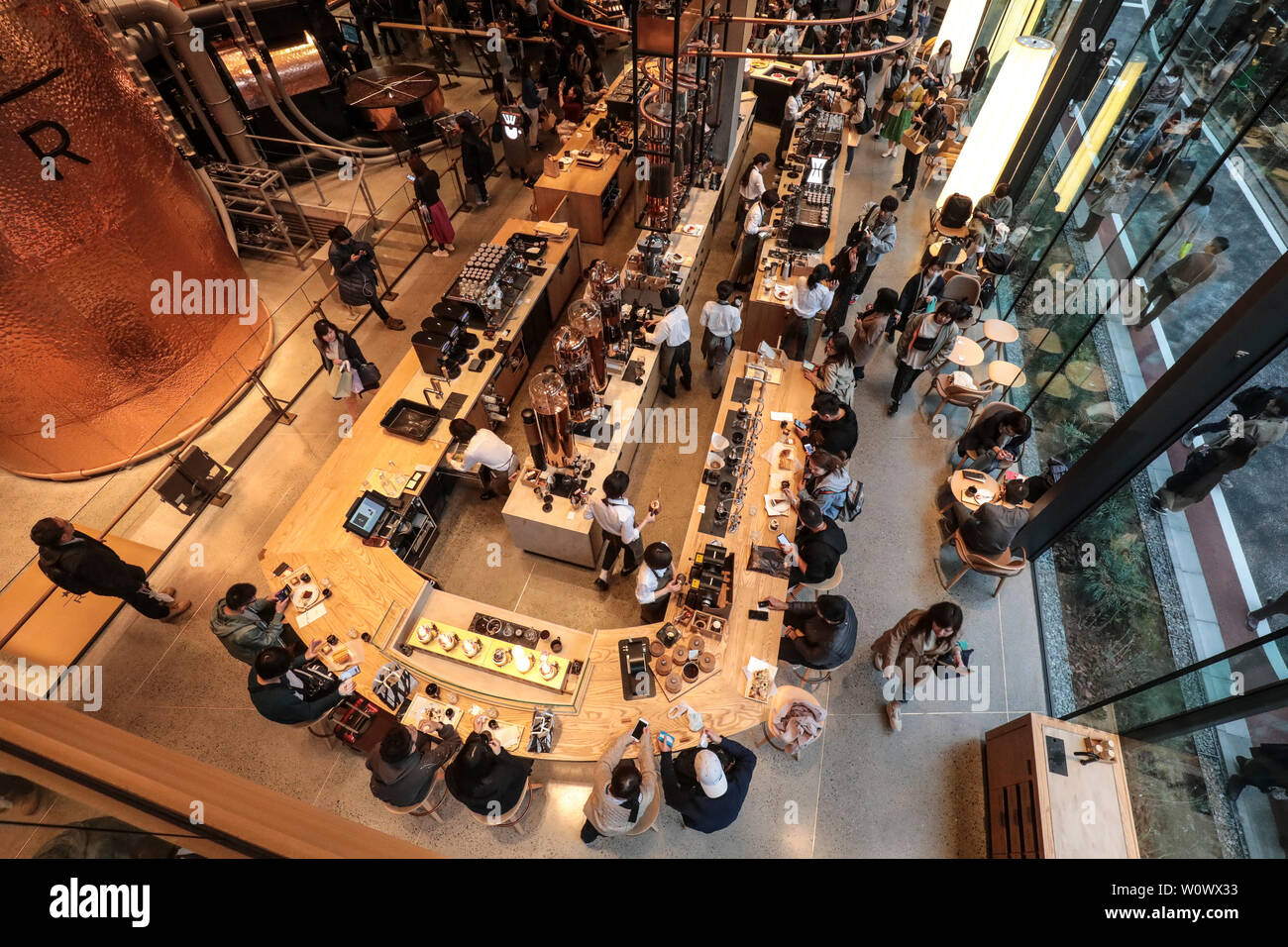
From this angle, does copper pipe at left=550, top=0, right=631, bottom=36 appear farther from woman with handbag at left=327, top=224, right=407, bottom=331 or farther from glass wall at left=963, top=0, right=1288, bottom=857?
glass wall at left=963, top=0, right=1288, bottom=857

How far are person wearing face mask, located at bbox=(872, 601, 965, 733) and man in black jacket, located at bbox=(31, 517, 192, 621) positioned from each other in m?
7.89

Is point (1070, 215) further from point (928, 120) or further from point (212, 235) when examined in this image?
point (212, 235)

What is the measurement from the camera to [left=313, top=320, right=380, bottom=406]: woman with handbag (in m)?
7.68

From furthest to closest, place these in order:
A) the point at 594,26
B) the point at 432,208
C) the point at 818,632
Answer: the point at 432,208, the point at 818,632, the point at 594,26

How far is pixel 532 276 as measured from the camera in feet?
29.5

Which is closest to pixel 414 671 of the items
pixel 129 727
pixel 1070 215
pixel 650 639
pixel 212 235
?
pixel 650 639

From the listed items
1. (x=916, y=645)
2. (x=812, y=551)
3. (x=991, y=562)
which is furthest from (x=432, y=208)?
(x=991, y=562)

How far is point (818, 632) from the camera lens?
17.9 feet

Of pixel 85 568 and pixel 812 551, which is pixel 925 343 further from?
Answer: pixel 85 568

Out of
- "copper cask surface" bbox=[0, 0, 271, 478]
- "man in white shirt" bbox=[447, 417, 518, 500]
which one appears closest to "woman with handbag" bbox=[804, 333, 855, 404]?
"man in white shirt" bbox=[447, 417, 518, 500]

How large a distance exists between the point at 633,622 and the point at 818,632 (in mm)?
2235

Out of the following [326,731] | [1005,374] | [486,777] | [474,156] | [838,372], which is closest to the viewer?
[486,777]

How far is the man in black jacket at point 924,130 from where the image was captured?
11883mm

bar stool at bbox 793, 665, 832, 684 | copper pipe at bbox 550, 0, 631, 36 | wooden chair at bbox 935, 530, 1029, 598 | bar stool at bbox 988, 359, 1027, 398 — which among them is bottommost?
bar stool at bbox 793, 665, 832, 684
